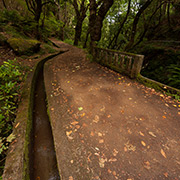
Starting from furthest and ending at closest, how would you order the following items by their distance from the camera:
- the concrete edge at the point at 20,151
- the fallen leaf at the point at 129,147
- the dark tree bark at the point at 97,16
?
1. the dark tree bark at the point at 97,16
2. the fallen leaf at the point at 129,147
3. the concrete edge at the point at 20,151

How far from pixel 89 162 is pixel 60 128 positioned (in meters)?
1.10

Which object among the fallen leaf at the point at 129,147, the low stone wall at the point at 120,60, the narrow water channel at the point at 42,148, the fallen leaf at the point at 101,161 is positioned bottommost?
the narrow water channel at the point at 42,148

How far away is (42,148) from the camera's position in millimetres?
2363

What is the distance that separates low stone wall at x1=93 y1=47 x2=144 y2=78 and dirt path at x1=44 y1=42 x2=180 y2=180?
0.71 meters

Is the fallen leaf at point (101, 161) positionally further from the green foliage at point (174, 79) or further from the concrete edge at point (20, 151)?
the green foliage at point (174, 79)

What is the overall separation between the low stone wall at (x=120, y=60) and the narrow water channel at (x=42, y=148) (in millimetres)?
4008

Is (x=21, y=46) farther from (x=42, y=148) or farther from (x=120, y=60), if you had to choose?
(x=42, y=148)

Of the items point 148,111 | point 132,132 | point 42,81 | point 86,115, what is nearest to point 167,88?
point 148,111

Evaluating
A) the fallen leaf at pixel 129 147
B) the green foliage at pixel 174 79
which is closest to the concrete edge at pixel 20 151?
the fallen leaf at pixel 129 147

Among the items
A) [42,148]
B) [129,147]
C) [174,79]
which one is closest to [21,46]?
[42,148]

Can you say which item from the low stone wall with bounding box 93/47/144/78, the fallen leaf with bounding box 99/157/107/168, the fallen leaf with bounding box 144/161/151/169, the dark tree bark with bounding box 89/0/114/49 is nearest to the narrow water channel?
the fallen leaf with bounding box 99/157/107/168

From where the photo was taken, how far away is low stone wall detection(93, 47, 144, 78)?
4.45m

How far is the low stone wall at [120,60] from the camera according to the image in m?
4.45

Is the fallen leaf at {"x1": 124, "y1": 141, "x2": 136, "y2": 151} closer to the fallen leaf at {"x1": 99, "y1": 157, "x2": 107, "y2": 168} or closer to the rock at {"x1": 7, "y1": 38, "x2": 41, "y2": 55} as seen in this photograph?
the fallen leaf at {"x1": 99, "y1": 157, "x2": 107, "y2": 168}
